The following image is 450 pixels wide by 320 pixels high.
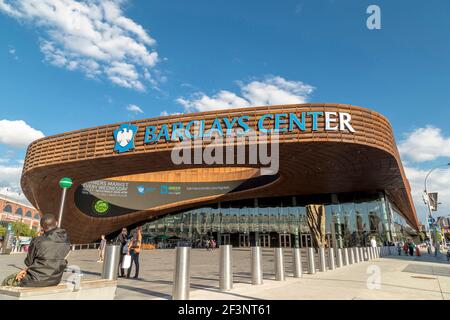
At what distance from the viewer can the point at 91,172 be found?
1060 inches

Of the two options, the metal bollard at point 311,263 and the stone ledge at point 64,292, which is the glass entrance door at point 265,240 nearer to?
the metal bollard at point 311,263

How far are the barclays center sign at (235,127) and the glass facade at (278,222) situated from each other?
17410 millimetres

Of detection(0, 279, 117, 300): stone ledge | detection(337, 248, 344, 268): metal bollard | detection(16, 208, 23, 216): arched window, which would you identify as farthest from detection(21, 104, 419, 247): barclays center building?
detection(16, 208, 23, 216): arched window

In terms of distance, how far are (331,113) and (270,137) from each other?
409 centimetres

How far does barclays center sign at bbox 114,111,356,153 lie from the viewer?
19078mm

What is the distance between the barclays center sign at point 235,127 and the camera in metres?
19.1

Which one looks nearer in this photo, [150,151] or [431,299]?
[431,299]

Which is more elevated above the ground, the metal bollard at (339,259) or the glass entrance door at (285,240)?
the glass entrance door at (285,240)

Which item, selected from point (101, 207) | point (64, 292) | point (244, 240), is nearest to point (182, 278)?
point (64, 292)

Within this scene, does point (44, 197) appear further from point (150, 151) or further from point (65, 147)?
point (150, 151)

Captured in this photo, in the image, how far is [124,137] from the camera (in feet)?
74.9

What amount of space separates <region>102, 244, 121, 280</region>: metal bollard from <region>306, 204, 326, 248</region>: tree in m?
12.2

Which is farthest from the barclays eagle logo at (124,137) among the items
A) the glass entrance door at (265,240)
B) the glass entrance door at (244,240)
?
the glass entrance door at (265,240)
